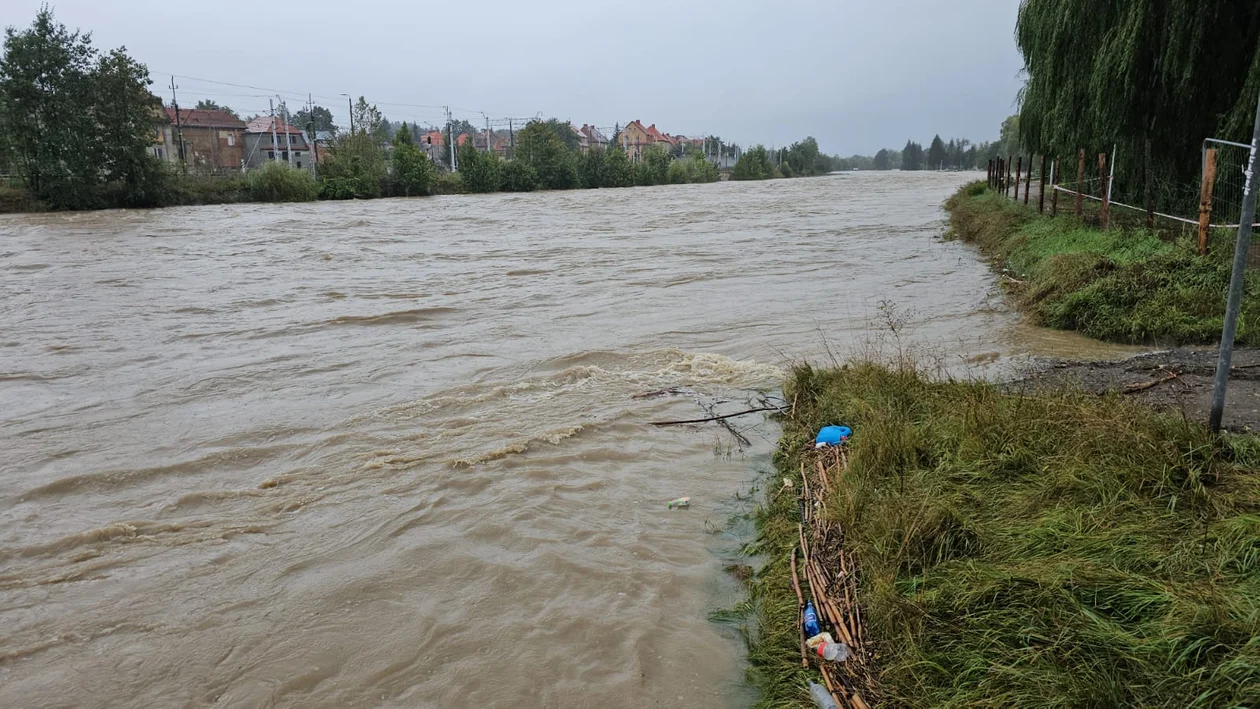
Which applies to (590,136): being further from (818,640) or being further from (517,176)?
(818,640)

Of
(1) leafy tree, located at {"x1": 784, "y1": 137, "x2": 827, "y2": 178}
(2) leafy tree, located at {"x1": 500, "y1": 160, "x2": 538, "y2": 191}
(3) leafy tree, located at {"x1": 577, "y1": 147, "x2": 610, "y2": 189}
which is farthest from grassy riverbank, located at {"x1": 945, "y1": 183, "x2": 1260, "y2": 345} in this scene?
(1) leafy tree, located at {"x1": 784, "y1": 137, "x2": 827, "y2": 178}

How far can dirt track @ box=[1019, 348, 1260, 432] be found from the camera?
16.5 feet

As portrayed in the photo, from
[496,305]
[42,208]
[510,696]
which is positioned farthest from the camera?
[42,208]

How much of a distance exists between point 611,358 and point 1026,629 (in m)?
6.38

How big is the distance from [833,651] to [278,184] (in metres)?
45.7

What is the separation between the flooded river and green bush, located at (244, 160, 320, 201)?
101 ft

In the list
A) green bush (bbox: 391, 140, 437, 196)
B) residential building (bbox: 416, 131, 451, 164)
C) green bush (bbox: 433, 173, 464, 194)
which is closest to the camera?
green bush (bbox: 391, 140, 437, 196)

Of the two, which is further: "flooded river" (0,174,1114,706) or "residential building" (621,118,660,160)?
"residential building" (621,118,660,160)

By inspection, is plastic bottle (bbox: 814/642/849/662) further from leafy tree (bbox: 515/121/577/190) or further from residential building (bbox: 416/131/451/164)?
residential building (bbox: 416/131/451/164)

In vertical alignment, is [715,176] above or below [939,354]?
above

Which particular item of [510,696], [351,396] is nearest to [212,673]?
[510,696]

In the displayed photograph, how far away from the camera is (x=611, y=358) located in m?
8.89

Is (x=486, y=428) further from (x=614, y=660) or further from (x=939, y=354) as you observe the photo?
(x=939, y=354)

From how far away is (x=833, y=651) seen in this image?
3.19 metres
